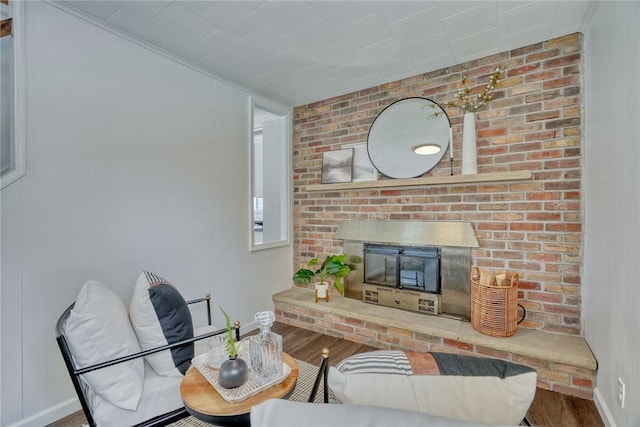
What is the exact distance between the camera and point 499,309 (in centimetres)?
218

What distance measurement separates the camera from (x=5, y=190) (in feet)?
5.25

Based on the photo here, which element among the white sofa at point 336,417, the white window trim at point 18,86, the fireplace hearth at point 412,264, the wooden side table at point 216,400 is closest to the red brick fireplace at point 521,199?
the fireplace hearth at point 412,264

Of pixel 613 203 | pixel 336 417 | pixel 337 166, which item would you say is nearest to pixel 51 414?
Answer: pixel 336 417

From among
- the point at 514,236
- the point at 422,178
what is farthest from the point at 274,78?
the point at 514,236

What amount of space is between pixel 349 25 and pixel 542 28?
1.39 meters

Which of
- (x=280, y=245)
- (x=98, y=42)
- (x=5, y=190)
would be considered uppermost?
(x=98, y=42)

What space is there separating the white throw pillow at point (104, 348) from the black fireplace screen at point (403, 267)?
7.01ft

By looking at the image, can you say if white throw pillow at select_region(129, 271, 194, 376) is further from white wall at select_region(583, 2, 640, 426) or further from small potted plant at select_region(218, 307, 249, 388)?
white wall at select_region(583, 2, 640, 426)

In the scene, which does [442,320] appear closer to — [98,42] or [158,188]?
[158,188]

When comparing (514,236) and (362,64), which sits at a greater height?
(362,64)

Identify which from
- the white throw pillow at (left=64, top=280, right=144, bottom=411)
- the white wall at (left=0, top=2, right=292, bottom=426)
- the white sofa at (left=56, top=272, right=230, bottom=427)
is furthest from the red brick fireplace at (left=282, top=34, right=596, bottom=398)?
the white throw pillow at (left=64, top=280, right=144, bottom=411)

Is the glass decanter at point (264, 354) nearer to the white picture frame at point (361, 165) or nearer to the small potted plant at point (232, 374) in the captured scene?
the small potted plant at point (232, 374)

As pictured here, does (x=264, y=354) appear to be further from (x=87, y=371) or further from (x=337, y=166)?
(x=337, y=166)

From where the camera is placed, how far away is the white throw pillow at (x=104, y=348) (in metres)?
1.31
